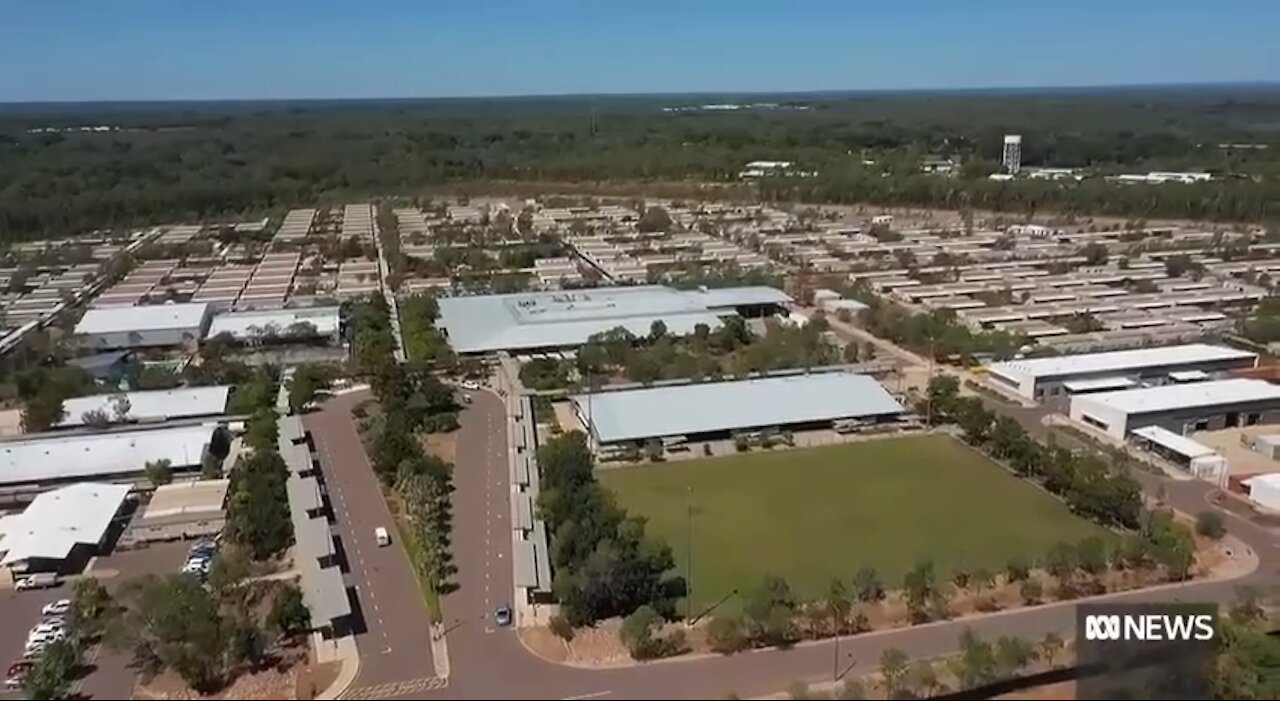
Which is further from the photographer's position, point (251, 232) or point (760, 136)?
point (760, 136)

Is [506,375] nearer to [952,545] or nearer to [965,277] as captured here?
[952,545]

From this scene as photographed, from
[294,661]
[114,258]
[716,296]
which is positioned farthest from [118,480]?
[114,258]

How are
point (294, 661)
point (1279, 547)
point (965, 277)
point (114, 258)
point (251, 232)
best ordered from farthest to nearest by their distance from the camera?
1. point (251, 232)
2. point (114, 258)
3. point (965, 277)
4. point (1279, 547)
5. point (294, 661)

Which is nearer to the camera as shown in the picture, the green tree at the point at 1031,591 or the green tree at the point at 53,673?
the green tree at the point at 53,673

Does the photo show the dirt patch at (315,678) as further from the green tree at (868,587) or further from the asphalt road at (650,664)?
the green tree at (868,587)

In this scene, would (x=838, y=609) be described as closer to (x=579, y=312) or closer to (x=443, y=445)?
(x=443, y=445)

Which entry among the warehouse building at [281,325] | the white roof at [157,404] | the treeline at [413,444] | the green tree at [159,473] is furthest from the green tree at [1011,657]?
the warehouse building at [281,325]

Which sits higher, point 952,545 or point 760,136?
point 760,136
